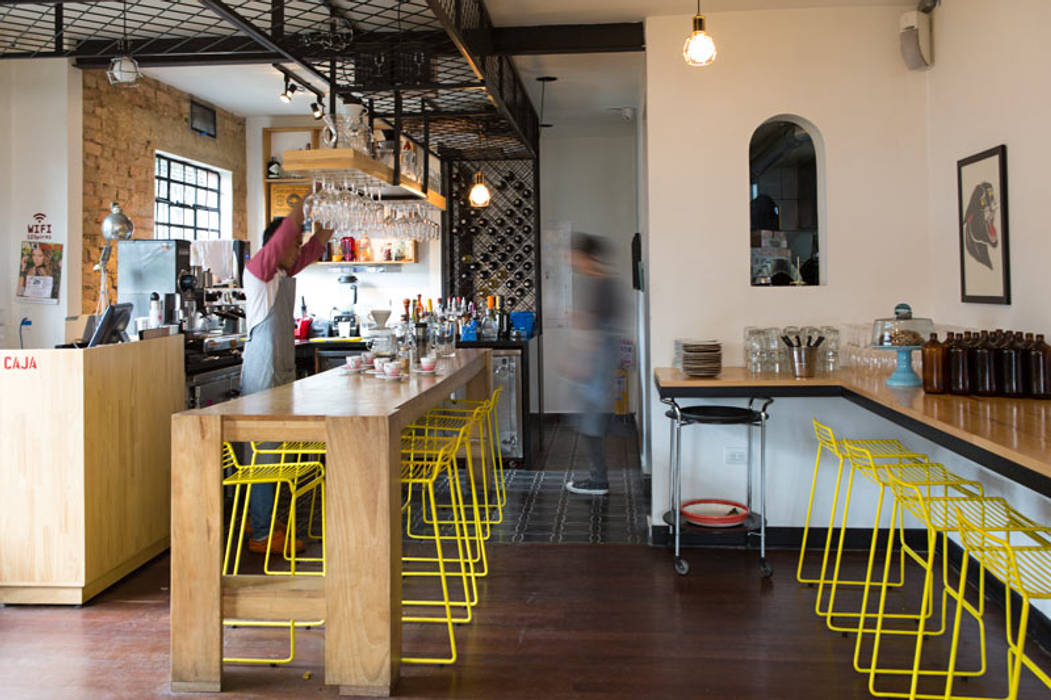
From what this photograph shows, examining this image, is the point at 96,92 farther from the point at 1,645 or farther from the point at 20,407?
the point at 1,645

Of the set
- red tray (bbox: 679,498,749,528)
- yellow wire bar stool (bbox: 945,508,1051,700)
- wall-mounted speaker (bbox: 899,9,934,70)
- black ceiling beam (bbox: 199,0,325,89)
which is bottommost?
red tray (bbox: 679,498,749,528)

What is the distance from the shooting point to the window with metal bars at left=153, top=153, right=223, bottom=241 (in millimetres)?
7867

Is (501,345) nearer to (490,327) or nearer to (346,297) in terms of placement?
(490,327)

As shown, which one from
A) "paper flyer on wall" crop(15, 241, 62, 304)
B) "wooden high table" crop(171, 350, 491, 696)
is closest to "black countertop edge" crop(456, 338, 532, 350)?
"paper flyer on wall" crop(15, 241, 62, 304)

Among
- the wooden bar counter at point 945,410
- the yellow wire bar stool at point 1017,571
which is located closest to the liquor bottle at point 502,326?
the wooden bar counter at point 945,410

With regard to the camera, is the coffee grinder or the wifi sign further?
the coffee grinder

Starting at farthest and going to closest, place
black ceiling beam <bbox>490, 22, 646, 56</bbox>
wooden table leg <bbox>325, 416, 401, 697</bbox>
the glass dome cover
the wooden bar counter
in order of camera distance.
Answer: black ceiling beam <bbox>490, 22, 646, 56</bbox> < the glass dome cover < wooden table leg <bbox>325, 416, 401, 697</bbox> < the wooden bar counter

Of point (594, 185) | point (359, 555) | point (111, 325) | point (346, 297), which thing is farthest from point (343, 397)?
point (594, 185)

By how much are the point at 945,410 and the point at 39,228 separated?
6370 mm

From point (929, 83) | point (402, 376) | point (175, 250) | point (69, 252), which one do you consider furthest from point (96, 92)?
point (929, 83)

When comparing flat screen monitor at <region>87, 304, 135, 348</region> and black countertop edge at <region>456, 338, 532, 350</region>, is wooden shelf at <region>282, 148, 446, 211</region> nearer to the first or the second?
flat screen monitor at <region>87, 304, 135, 348</region>

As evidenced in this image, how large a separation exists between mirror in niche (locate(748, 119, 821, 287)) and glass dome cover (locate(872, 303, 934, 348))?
886 mm

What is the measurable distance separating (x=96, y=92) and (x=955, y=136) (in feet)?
20.5

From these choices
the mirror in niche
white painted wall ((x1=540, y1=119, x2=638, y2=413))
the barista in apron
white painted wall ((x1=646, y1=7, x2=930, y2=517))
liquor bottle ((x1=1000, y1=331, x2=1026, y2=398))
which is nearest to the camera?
liquor bottle ((x1=1000, y1=331, x2=1026, y2=398))
